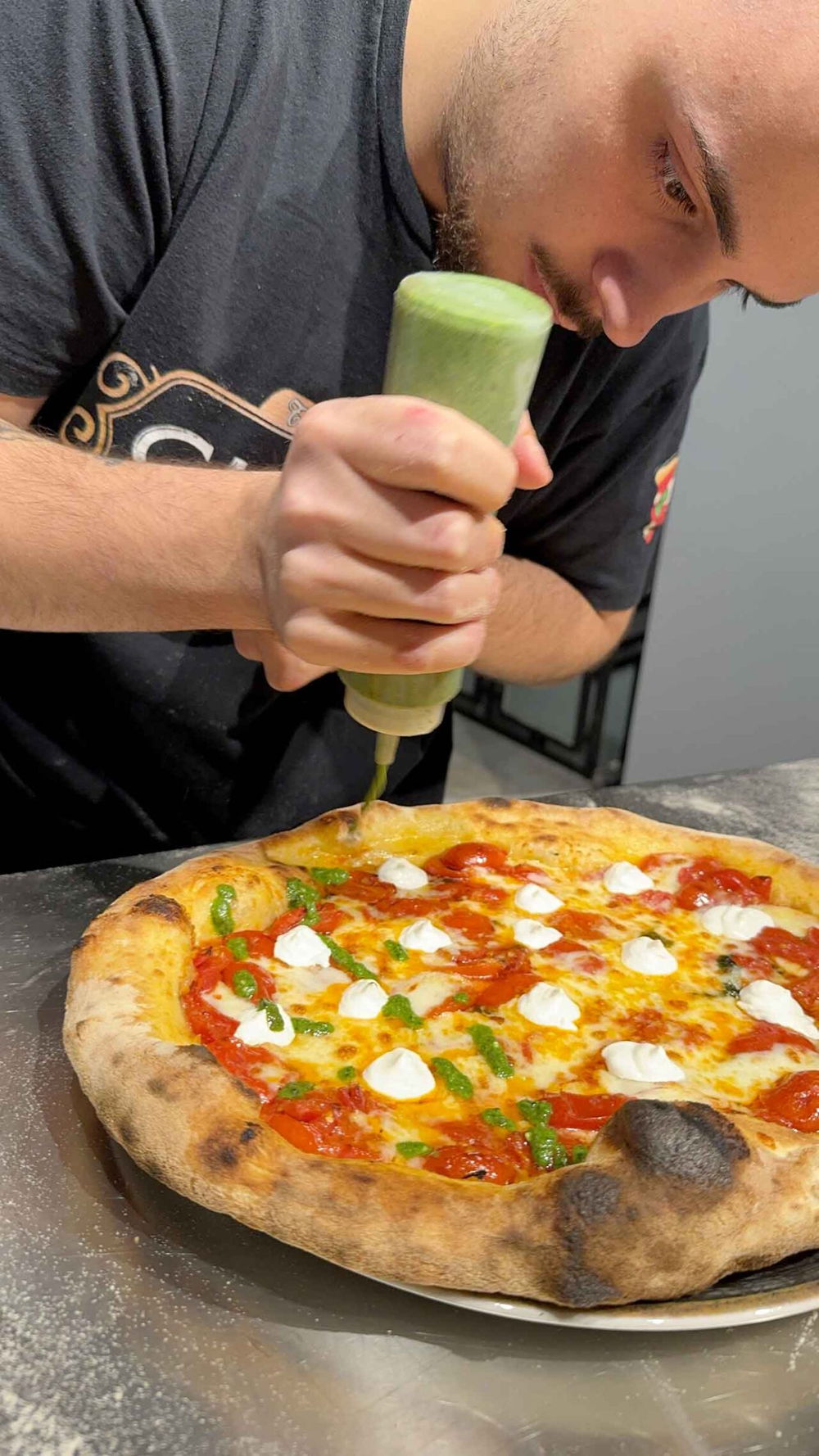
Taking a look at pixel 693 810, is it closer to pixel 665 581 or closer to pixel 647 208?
pixel 647 208

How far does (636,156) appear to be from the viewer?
5.77ft

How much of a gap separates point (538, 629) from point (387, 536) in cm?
142

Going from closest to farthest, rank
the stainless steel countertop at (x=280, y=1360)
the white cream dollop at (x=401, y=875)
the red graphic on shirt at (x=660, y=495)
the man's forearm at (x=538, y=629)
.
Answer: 1. the stainless steel countertop at (x=280, y=1360)
2. the white cream dollop at (x=401, y=875)
3. the man's forearm at (x=538, y=629)
4. the red graphic on shirt at (x=660, y=495)

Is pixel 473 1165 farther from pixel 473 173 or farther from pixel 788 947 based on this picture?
pixel 473 173

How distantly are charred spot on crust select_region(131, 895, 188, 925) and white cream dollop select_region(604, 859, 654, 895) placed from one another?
0.78 m

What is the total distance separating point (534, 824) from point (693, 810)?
1.80ft

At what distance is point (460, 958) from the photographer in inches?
76.1

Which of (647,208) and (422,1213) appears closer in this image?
(422,1213)

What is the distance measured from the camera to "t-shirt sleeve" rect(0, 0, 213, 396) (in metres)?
1.82

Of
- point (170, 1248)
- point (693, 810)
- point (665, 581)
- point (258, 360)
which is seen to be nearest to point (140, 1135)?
point (170, 1248)

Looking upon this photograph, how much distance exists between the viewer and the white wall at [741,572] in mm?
5020

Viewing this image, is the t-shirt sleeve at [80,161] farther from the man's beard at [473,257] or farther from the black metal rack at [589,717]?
the black metal rack at [589,717]

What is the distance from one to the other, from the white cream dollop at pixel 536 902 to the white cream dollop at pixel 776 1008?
36cm

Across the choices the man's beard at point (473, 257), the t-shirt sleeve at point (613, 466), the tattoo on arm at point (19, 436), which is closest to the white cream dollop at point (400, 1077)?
the tattoo on arm at point (19, 436)
